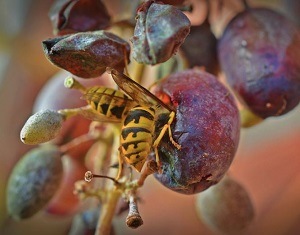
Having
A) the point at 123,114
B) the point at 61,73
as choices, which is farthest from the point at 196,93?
the point at 61,73

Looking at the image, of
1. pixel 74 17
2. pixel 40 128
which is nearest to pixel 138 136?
pixel 40 128

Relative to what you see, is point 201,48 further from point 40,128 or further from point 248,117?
point 40,128

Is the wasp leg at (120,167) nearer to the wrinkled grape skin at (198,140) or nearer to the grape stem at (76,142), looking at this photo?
the wrinkled grape skin at (198,140)

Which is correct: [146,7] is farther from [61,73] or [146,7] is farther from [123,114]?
[61,73]

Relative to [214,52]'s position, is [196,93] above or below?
above

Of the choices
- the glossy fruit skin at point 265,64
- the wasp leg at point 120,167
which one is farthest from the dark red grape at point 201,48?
the wasp leg at point 120,167

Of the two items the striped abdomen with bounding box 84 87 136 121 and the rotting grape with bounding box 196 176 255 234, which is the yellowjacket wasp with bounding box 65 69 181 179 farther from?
the rotting grape with bounding box 196 176 255 234
